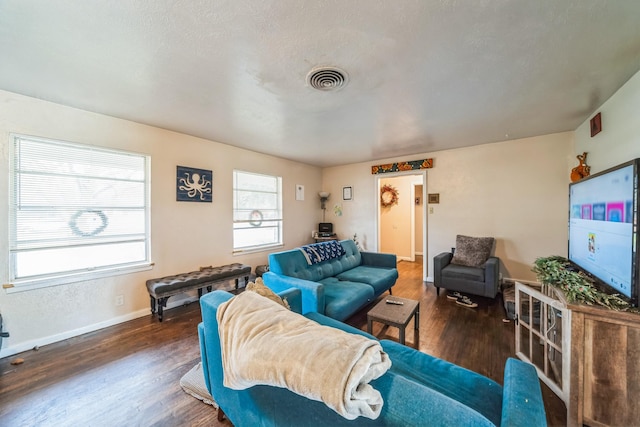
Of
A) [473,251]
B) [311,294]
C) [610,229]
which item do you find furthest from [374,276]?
[610,229]

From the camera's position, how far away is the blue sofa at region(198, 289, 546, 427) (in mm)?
676

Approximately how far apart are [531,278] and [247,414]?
436cm

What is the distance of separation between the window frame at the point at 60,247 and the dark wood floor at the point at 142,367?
61 cm

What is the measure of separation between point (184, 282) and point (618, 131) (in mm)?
4792

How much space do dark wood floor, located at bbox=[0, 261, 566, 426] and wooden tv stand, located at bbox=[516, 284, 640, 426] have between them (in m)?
0.21

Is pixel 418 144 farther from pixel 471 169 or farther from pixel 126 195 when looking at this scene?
pixel 126 195

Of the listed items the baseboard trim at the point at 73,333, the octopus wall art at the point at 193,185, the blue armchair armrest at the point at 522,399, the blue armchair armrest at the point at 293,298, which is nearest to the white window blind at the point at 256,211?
the octopus wall art at the point at 193,185

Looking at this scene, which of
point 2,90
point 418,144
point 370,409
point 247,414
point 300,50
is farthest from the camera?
point 418,144

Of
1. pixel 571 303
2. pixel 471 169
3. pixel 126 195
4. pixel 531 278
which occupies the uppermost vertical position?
pixel 471 169

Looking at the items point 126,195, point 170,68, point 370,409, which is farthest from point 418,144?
point 126,195

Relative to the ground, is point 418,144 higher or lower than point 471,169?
higher

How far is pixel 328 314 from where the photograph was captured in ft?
7.39

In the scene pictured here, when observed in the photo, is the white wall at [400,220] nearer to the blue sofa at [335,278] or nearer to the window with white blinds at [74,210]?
the blue sofa at [335,278]

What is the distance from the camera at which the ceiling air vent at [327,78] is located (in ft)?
5.96
